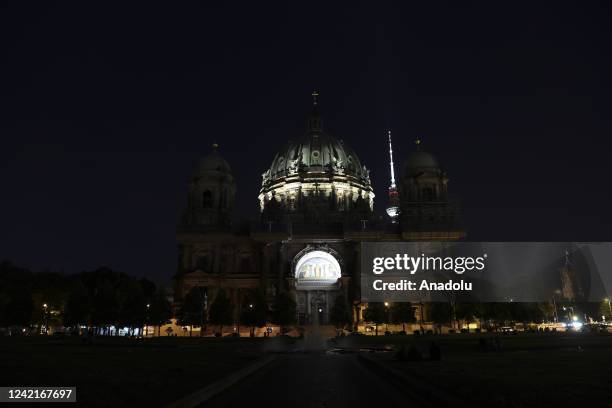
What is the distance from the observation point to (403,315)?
249ft

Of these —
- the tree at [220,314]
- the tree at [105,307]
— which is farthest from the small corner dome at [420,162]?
the tree at [105,307]

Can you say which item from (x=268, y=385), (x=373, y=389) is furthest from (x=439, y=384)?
(x=268, y=385)

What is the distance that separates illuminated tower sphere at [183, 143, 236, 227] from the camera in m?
96.7

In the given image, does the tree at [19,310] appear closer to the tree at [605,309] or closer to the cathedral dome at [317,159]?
the cathedral dome at [317,159]

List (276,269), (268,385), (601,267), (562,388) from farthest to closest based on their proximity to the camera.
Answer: (276,269) → (601,267) → (268,385) → (562,388)

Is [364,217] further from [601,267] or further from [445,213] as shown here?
[601,267]

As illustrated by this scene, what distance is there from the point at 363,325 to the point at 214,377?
6799 cm

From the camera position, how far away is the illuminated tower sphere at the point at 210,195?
9669 centimetres

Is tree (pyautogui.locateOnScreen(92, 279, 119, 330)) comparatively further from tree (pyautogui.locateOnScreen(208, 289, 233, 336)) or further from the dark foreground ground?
the dark foreground ground

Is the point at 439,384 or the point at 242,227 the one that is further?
the point at 242,227

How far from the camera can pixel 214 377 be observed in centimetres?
1736

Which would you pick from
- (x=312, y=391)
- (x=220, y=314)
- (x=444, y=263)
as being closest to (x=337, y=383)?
(x=312, y=391)

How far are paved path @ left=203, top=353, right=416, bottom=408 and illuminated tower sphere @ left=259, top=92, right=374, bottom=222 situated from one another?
80.7 m

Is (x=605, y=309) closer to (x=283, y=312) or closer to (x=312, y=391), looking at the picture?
(x=283, y=312)
